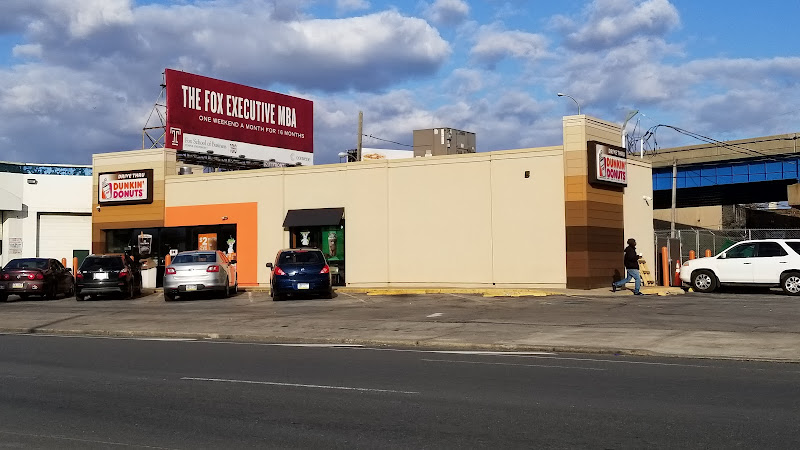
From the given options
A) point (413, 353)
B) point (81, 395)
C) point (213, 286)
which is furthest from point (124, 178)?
point (81, 395)

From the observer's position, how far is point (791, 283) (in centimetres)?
2514

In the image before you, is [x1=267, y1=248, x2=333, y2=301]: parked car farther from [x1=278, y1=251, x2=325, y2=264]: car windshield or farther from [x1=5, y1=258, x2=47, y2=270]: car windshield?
[x1=5, y1=258, x2=47, y2=270]: car windshield

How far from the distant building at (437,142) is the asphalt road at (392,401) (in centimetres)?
3829

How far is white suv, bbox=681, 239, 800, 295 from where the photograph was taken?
25.2 metres

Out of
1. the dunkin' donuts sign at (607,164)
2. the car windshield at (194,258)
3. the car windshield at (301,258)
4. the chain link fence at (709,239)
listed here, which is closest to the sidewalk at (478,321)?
the car windshield at (301,258)

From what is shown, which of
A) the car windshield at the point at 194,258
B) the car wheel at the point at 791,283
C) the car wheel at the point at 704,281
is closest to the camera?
the car wheel at the point at 791,283

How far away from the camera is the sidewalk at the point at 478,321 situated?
575 inches

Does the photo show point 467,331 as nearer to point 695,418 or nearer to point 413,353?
point 413,353

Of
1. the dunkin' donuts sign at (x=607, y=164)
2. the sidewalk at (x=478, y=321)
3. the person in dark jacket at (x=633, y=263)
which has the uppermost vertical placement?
the dunkin' donuts sign at (x=607, y=164)

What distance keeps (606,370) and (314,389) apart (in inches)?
163

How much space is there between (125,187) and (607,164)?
20.8 meters

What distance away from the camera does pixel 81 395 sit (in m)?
9.65

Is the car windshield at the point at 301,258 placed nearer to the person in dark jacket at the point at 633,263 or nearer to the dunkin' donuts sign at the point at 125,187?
the person in dark jacket at the point at 633,263

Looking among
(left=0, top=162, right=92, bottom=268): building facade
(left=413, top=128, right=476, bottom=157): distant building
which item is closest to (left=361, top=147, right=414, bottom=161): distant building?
(left=413, top=128, right=476, bottom=157): distant building
